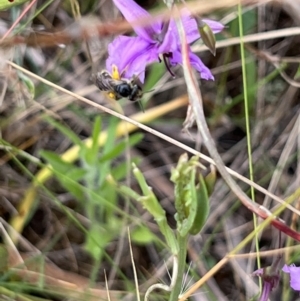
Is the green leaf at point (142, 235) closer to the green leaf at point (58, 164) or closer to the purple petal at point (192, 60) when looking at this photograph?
the green leaf at point (58, 164)

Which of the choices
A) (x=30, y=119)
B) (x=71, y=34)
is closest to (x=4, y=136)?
(x=30, y=119)

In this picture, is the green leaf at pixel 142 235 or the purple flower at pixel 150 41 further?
the green leaf at pixel 142 235

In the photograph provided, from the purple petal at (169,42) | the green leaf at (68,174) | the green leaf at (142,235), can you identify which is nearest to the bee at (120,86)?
the purple petal at (169,42)

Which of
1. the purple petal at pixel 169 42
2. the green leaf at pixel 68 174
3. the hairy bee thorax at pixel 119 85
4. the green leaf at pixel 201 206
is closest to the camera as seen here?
the green leaf at pixel 201 206

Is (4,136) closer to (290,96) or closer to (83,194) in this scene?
(83,194)

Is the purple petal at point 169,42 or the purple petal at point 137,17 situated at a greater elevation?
the purple petal at point 137,17

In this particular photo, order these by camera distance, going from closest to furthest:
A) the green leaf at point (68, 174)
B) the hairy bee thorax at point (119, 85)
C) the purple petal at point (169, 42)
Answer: the purple petal at point (169, 42), the hairy bee thorax at point (119, 85), the green leaf at point (68, 174)

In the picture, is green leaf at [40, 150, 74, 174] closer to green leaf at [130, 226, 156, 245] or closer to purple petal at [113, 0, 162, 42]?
green leaf at [130, 226, 156, 245]
